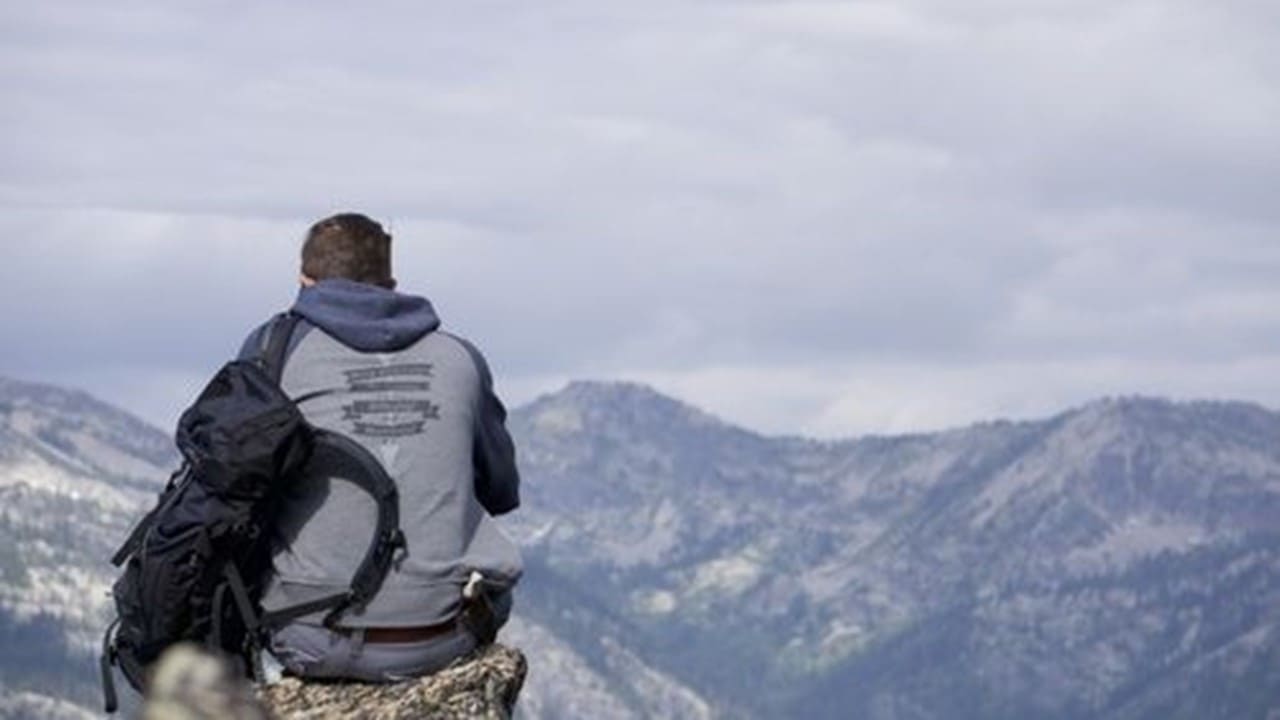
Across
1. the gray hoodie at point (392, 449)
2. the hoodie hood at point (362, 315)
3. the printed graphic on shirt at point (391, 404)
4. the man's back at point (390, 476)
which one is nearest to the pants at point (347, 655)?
the man's back at point (390, 476)

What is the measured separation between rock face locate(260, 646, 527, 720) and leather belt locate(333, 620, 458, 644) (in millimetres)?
194

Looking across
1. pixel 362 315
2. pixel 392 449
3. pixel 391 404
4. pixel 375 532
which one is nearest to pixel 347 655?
pixel 375 532

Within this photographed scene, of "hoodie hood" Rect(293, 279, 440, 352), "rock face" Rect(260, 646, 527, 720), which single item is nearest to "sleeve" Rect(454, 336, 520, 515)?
"hoodie hood" Rect(293, 279, 440, 352)

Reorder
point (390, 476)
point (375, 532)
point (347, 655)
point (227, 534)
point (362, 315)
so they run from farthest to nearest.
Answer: point (362, 315) → point (390, 476) → point (375, 532) → point (347, 655) → point (227, 534)

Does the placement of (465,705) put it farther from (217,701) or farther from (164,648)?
(217,701)

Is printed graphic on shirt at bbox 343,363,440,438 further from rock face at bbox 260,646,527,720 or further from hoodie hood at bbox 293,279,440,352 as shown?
rock face at bbox 260,646,527,720

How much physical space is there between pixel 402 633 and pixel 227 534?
1.07 metres

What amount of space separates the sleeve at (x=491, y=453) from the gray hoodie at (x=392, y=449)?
41 millimetres

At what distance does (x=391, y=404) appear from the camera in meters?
13.0

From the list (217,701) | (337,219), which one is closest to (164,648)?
(337,219)

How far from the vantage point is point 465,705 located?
12.8 meters

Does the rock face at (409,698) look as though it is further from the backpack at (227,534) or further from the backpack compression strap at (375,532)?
the backpack compression strap at (375,532)

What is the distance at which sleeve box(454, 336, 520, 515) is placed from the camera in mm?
13500

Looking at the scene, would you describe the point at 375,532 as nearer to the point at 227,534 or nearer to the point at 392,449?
the point at 392,449
